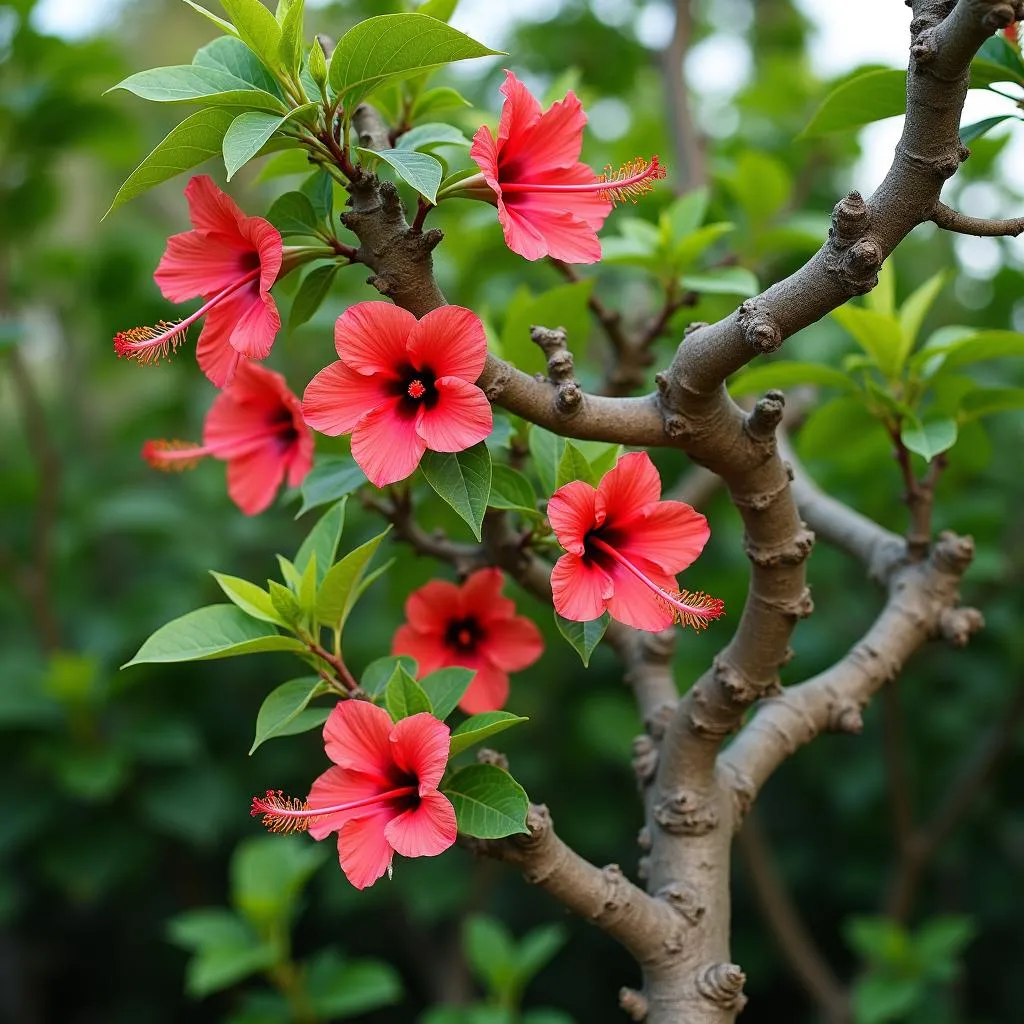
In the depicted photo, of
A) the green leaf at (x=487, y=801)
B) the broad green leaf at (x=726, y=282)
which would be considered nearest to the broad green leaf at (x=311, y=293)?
the green leaf at (x=487, y=801)

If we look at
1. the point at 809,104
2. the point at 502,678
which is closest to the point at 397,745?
the point at 502,678

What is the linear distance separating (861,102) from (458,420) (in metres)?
0.55

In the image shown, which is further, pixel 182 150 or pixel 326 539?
pixel 326 539

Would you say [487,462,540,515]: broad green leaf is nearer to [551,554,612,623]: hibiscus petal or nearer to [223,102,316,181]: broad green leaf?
[551,554,612,623]: hibiscus petal

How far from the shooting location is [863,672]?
1.28 metres

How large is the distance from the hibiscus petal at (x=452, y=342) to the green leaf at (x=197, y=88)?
0.20 metres

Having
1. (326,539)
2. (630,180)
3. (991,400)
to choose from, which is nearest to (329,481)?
(326,539)

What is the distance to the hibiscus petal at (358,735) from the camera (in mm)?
911

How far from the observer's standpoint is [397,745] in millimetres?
911

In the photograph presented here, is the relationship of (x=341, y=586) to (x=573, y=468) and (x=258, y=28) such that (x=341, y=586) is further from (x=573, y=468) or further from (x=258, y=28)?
(x=258, y=28)

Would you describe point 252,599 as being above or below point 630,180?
below

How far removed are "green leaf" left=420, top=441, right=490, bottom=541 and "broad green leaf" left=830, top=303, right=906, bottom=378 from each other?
0.56m

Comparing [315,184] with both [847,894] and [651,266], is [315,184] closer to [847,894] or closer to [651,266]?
[651,266]

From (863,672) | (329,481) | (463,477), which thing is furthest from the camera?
(863,672)
